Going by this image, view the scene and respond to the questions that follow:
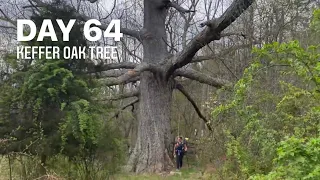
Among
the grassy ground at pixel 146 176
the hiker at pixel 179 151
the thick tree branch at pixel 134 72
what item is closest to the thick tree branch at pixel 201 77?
the thick tree branch at pixel 134 72

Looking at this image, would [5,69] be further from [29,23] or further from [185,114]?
[185,114]

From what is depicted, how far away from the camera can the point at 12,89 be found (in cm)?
830

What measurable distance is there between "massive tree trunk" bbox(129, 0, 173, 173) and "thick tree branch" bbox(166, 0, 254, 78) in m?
1.06

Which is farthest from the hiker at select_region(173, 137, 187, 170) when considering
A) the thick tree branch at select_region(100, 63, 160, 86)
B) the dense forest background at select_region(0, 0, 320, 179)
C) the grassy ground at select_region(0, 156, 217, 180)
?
the dense forest background at select_region(0, 0, 320, 179)

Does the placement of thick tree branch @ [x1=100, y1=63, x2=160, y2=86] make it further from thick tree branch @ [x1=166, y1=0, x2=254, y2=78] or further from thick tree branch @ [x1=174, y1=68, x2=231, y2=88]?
thick tree branch @ [x1=174, y1=68, x2=231, y2=88]

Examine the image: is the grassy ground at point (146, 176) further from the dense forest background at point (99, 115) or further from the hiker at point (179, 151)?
the hiker at point (179, 151)

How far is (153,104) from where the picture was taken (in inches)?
588

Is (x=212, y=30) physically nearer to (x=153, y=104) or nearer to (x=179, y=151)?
(x=153, y=104)

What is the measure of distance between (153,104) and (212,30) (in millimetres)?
4191

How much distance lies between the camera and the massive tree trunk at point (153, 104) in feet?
47.9

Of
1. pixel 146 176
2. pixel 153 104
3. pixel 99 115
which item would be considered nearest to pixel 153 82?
pixel 153 104

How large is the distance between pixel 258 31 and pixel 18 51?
6348 millimetres

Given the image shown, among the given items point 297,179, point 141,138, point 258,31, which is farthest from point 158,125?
point 297,179

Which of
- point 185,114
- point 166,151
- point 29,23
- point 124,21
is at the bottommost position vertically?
point 166,151
